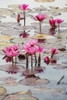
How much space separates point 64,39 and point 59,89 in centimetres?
137

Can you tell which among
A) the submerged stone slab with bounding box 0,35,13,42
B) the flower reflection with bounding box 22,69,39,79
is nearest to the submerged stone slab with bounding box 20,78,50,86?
the flower reflection with bounding box 22,69,39,79

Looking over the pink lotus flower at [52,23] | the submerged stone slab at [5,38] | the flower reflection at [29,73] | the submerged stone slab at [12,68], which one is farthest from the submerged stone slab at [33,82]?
the pink lotus flower at [52,23]

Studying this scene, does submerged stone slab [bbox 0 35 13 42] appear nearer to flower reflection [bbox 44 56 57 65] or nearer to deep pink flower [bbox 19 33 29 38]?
deep pink flower [bbox 19 33 29 38]

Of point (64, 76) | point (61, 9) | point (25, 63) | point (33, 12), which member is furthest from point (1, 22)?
point (64, 76)

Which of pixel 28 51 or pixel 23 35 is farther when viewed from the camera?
pixel 23 35

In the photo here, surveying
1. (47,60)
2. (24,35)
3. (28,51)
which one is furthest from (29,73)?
(24,35)

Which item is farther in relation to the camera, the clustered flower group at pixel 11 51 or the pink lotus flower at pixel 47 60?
the pink lotus flower at pixel 47 60

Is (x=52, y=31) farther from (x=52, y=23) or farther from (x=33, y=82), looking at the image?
(x=33, y=82)

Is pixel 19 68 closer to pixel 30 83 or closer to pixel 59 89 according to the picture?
pixel 30 83

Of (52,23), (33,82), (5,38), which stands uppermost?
(52,23)

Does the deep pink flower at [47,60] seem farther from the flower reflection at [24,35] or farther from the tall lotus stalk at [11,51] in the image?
the flower reflection at [24,35]

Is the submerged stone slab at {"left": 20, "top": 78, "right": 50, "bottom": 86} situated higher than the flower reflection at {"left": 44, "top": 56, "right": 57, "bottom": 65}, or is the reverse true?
the flower reflection at {"left": 44, "top": 56, "right": 57, "bottom": 65}

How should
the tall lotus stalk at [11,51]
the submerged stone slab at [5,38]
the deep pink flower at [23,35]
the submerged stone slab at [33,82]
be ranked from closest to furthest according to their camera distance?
the submerged stone slab at [33,82] < the tall lotus stalk at [11,51] < the submerged stone slab at [5,38] < the deep pink flower at [23,35]

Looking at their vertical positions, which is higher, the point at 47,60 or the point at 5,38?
the point at 5,38
